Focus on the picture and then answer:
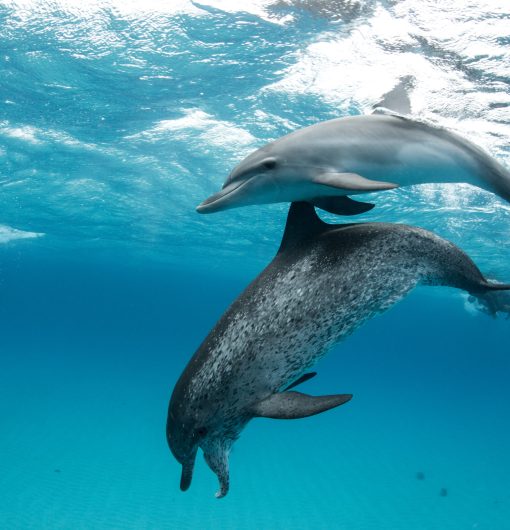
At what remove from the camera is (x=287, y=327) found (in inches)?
117

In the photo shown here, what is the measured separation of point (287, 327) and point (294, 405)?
47 cm

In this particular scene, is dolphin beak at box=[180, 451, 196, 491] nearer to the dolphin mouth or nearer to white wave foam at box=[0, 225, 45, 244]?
the dolphin mouth

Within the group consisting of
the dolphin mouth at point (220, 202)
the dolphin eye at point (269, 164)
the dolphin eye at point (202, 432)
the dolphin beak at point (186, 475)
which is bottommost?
the dolphin beak at point (186, 475)

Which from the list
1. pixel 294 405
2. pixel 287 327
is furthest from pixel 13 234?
pixel 294 405

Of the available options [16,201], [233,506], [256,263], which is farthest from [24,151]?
[256,263]

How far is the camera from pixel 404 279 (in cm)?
329

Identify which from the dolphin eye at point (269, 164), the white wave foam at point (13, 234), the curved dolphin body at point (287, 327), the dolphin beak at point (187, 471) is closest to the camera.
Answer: the curved dolphin body at point (287, 327)

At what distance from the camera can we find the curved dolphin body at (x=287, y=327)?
2949 mm

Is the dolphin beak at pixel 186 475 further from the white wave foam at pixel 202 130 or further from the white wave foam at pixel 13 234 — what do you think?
the white wave foam at pixel 13 234

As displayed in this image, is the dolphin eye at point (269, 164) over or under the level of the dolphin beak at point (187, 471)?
over

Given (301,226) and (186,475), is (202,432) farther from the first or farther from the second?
(301,226)

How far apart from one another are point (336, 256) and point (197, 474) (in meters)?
21.7

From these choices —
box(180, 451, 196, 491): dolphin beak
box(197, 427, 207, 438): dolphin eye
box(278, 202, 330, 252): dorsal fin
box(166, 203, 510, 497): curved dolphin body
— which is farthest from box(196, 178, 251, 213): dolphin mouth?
box(180, 451, 196, 491): dolphin beak

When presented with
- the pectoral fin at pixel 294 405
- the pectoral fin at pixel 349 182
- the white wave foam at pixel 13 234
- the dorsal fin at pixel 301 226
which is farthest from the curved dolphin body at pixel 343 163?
the white wave foam at pixel 13 234
